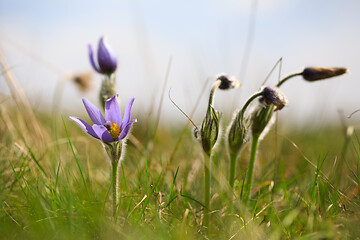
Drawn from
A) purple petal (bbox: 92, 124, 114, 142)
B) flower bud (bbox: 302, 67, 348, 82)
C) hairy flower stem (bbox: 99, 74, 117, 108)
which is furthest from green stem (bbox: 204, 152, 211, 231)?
hairy flower stem (bbox: 99, 74, 117, 108)

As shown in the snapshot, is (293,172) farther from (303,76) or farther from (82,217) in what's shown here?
(82,217)

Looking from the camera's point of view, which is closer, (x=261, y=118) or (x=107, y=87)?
(x=261, y=118)

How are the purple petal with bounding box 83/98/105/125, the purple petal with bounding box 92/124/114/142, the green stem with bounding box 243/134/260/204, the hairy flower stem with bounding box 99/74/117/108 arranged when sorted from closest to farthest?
the purple petal with bounding box 92/124/114/142 < the purple petal with bounding box 83/98/105/125 < the green stem with bounding box 243/134/260/204 < the hairy flower stem with bounding box 99/74/117/108

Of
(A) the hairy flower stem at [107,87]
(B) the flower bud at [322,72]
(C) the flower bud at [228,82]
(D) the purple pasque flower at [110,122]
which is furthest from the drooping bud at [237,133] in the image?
(A) the hairy flower stem at [107,87]

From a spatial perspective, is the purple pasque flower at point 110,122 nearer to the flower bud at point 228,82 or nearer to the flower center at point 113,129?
the flower center at point 113,129

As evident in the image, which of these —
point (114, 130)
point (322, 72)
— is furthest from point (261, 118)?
point (114, 130)

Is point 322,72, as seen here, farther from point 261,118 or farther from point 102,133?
point 102,133

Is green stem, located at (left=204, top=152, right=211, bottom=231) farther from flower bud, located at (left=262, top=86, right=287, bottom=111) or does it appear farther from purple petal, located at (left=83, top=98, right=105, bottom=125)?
purple petal, located at (left=83, top=98, right=105, bottom=125)
